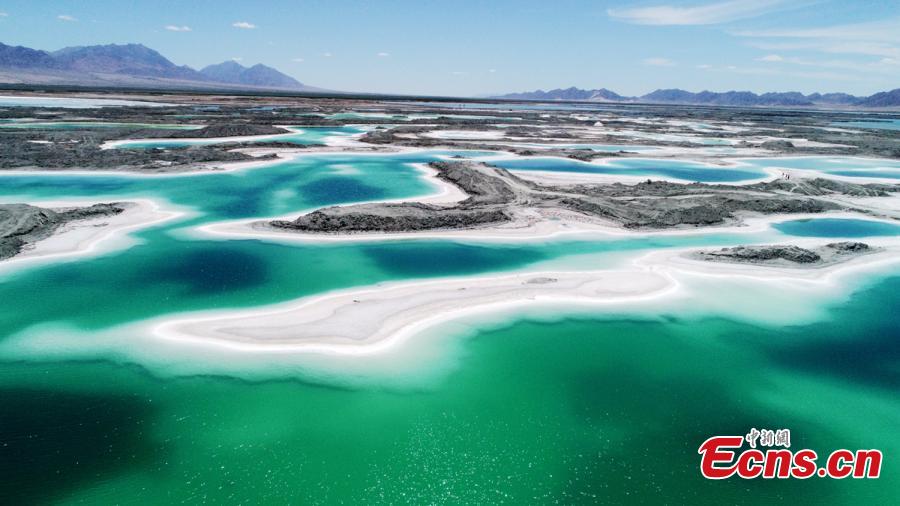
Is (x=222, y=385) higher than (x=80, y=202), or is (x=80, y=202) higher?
(x=80, y=202)

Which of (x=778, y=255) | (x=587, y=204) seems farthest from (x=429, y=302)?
(x=778, y=255)

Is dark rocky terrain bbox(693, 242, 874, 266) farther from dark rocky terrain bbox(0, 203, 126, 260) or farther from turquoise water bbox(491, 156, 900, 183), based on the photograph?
dark rocky terrain bbox(0, 203, 126, 260)

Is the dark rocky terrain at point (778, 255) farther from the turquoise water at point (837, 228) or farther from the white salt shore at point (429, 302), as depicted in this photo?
the turquoise water at point (837, 228)

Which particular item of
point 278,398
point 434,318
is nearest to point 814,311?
point 434,318

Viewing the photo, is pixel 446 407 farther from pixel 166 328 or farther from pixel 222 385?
pixel 166 328

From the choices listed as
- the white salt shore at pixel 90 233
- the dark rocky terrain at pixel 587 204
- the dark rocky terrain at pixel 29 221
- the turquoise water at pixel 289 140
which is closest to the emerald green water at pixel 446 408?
the white salt shore at pixel 90 233

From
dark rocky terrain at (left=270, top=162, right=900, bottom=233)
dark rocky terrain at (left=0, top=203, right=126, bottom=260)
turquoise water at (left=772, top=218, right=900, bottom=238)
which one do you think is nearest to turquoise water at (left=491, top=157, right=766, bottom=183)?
dark rocky terrain at (left=270, top=162, right=900, bottom=233)
